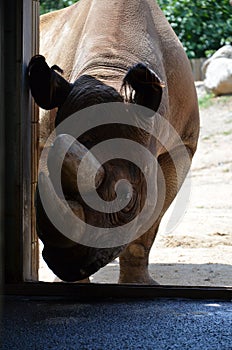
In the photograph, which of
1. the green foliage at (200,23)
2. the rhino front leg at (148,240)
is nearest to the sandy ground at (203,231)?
the rhino front leg at (148,240)

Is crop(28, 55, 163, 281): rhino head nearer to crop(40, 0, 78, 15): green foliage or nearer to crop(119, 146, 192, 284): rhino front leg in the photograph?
crop(119, 146, 192, 284): rhino front leg

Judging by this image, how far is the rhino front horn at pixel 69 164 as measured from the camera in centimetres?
365

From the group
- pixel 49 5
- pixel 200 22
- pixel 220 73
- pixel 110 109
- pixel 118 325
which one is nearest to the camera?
pixel 118 325

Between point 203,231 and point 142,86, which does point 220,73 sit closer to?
point 203,231

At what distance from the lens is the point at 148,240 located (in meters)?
6.00

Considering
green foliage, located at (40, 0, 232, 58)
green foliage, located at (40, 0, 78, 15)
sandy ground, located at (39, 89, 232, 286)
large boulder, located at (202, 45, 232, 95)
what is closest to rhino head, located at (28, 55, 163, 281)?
sandy ground, located at (39, 89, 232, 286)

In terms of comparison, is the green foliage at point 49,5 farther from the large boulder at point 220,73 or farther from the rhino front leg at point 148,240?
the rhino front leg at point 148,240

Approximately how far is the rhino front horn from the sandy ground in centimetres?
280

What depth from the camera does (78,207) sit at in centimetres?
376

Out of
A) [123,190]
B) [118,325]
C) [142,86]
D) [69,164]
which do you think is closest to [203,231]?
[142,86]

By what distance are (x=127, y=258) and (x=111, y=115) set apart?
1.78 meters

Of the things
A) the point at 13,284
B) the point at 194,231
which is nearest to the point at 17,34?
the point at 13,284

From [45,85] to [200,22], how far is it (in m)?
13.1

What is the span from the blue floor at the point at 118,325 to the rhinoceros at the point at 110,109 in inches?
11.1
